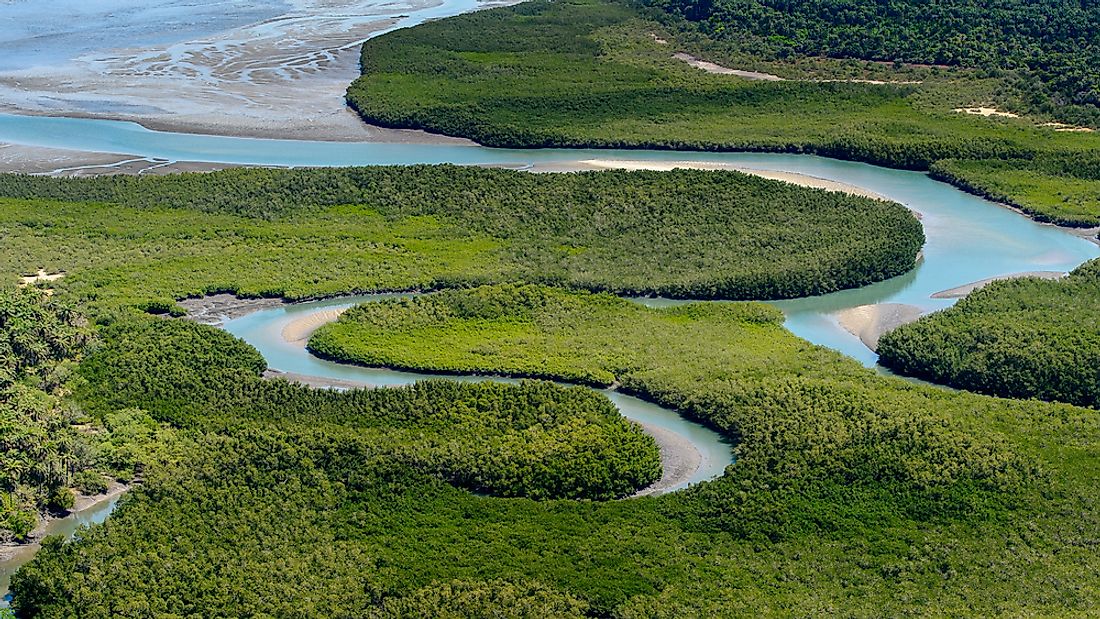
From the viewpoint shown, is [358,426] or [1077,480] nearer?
[1077,480]

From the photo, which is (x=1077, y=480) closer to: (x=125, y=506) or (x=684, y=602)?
(x=684, y=602)

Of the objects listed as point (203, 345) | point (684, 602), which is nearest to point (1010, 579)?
point (684, 602)

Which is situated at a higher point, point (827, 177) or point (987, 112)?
point (987, 112)

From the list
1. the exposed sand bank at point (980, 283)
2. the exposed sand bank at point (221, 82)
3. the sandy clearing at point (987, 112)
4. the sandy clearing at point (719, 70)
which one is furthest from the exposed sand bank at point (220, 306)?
the sandy clearing at point (719, 70)

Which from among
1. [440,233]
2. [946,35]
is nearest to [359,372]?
[440,233]

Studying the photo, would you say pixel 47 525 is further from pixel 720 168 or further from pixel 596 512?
pixel 720 168

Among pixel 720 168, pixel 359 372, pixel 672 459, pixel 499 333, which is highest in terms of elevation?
pixel 720 168

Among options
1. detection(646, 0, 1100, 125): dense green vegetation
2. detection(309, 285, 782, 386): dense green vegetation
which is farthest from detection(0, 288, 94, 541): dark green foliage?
detection(646, 0, 1100, 125): dense green vegetation
